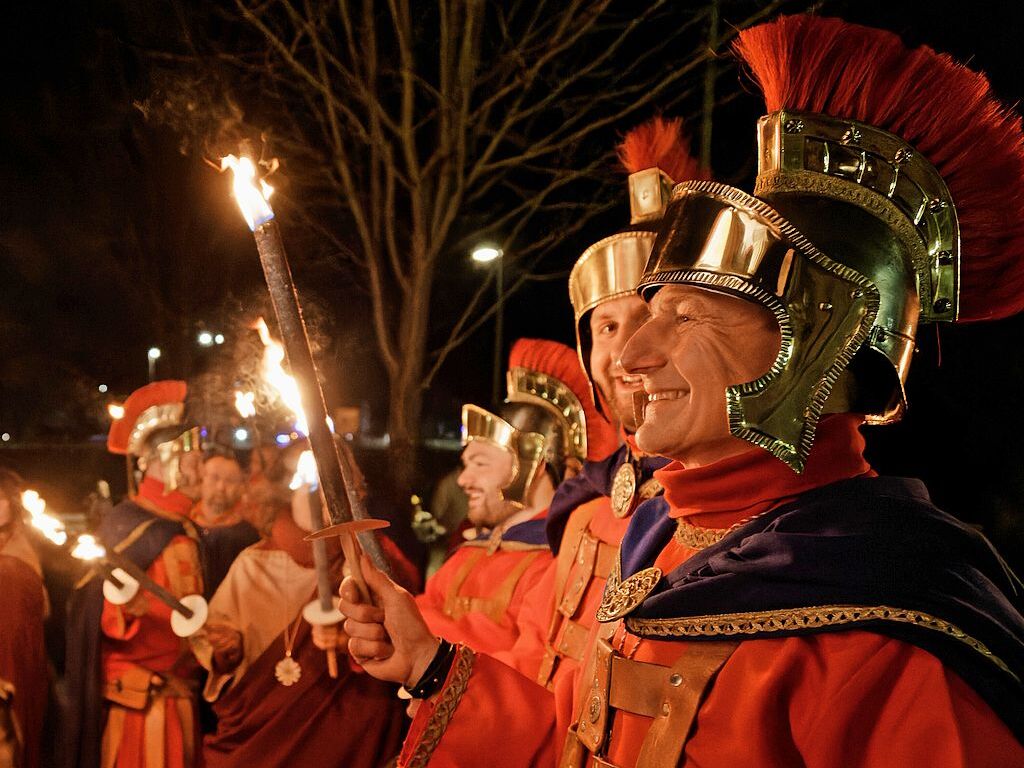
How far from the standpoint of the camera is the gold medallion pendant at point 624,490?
3129mm

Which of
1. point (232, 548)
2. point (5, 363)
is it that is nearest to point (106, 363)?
point (5, 363)

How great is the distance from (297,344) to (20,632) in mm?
4648

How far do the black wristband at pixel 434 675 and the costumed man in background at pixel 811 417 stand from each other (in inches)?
16.3

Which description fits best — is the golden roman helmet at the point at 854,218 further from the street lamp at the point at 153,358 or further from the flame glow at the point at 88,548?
the street lamp at the point at 153,358

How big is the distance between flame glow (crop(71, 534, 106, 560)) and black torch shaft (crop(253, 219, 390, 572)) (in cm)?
349

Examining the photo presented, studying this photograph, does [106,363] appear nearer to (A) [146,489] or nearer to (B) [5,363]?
A: (B) [5,363]

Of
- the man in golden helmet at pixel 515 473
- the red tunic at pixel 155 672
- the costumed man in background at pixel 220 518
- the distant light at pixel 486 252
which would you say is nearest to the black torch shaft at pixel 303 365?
the man in golden helmet at pixel 515 473

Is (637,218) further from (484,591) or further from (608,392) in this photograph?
(484,591)

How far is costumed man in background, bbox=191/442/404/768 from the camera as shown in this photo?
5008 millimetres

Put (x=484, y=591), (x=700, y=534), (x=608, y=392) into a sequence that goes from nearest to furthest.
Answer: (x=700, y=534) < (x=608, y=392) < (x=484, y=591)

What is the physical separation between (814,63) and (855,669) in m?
1.31

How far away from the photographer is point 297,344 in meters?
2.02

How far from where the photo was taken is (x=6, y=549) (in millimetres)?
5371

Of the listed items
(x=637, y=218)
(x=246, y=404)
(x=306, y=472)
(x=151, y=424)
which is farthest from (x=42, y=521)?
(x=637, y=218)
